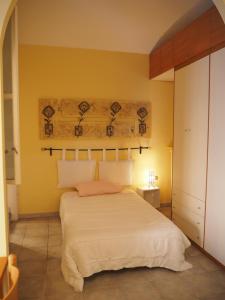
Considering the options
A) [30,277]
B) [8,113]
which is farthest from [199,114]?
[30,277]

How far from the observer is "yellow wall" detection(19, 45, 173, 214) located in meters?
3.91

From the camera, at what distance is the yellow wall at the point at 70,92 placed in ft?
12.8

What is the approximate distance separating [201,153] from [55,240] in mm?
2026

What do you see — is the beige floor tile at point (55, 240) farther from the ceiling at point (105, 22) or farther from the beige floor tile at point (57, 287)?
the ceiling at point (105, 22)

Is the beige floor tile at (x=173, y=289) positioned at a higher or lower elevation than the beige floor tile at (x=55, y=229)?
lower

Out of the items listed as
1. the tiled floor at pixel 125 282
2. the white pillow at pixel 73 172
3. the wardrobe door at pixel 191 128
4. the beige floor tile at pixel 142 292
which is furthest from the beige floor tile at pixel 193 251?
the white pillow at pixel 73 172

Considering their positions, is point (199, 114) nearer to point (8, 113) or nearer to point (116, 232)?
point (116, 232)

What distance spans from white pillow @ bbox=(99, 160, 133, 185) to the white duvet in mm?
1297

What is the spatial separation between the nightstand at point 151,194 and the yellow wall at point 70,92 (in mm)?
230

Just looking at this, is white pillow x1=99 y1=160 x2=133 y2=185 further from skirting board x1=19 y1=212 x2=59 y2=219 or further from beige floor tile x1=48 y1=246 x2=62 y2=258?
beige floor tile x1=48 y1=246 x2=62 y2=258

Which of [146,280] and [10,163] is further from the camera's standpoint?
[146,280]

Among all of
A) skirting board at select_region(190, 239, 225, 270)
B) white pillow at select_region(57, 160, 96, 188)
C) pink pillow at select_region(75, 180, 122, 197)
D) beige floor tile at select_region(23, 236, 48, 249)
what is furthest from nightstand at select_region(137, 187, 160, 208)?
beige floor tile at select_region(23, 236, 48, 249)

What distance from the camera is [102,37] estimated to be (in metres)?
3.87

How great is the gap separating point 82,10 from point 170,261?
3126 mm
